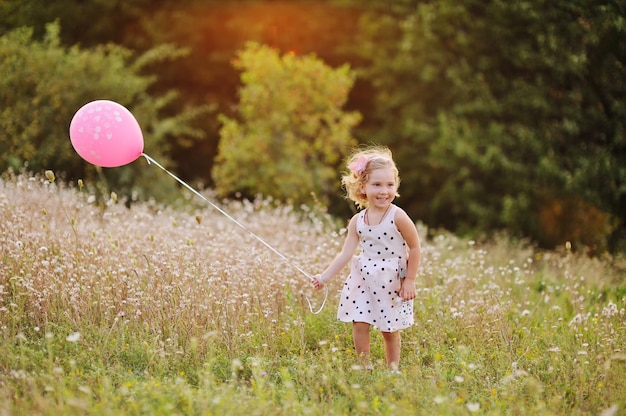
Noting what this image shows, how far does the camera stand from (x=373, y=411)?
373cm

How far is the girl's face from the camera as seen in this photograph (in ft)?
14.3

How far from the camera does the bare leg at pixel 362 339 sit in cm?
439

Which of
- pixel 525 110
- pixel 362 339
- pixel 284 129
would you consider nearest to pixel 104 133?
pixel 362 339

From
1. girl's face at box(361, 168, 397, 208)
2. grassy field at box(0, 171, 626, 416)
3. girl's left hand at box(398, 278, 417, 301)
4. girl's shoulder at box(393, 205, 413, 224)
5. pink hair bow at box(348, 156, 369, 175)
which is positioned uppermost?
pink hair bow at box(348, 156, 369, 175)

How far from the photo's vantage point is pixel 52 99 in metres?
9.93

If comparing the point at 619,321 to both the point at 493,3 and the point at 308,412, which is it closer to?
the point at 308,412

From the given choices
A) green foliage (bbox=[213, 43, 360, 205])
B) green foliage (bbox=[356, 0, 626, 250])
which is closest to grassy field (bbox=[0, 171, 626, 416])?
green foliage (bbox=[356, 0, 626, 250])

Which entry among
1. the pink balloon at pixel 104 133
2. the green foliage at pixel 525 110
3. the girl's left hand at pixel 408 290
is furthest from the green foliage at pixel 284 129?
the girl's left hand at pixel 408 290

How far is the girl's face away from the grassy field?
958mm

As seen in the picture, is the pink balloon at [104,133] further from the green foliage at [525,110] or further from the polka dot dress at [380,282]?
the green foliage at [525,110]

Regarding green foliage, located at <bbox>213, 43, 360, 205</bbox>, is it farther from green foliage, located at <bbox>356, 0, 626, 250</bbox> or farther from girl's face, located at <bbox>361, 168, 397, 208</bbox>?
girl's face, located at <bbox>361, 168, 397, 208</bbox>

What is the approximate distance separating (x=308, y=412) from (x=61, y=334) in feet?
6.14

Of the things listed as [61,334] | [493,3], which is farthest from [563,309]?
[493,3]

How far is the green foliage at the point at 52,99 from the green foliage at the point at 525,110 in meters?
5.39
